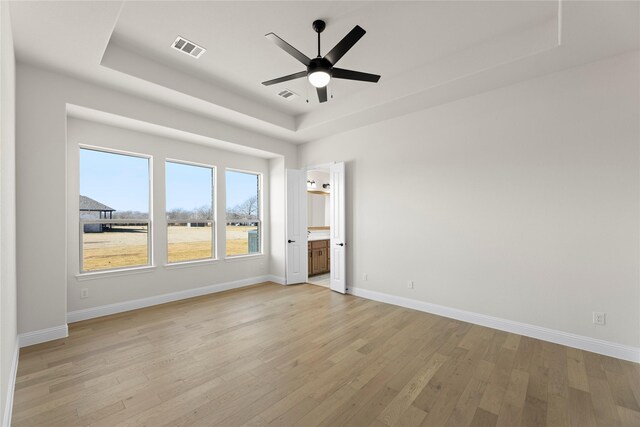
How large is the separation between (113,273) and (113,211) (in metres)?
0.91

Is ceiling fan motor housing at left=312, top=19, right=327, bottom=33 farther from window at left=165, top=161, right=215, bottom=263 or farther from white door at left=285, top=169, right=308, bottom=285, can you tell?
window at left=165, top=161, right=215, bottom=263

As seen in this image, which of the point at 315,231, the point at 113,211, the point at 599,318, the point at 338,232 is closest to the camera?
the point at 599,318

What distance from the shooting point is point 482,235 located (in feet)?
12.1

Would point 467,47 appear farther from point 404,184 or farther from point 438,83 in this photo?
point 404,184

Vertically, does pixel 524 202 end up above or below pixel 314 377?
above

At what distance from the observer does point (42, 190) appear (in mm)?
3154

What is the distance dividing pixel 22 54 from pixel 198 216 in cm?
300

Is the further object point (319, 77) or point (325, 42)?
point (325, 42)

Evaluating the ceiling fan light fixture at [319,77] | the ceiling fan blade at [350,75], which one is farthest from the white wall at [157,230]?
the ceiling fan blade at [350,75]

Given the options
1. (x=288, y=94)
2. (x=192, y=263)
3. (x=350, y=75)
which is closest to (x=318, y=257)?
(x=192, y=263)

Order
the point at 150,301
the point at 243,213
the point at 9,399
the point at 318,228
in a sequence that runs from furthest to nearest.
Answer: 1. the point at 318,228
2. the point at 243,213
3. the point at 150,301
4. the point at 9,399

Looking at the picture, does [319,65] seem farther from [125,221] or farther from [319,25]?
[125,221]

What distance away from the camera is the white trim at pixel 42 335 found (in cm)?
302

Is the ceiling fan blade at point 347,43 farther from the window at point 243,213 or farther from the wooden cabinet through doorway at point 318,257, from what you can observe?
the wooden cabinet through doorway at point 318,257
